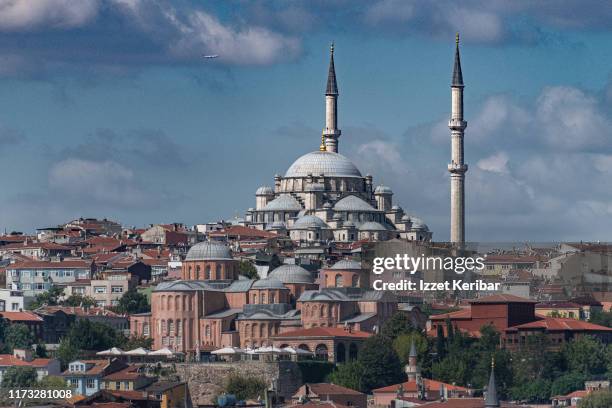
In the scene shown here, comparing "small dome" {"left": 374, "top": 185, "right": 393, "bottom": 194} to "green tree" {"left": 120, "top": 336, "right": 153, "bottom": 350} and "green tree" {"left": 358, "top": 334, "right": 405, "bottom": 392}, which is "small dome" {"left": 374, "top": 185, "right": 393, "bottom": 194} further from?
"green tree" {"left": 358, "top": 334, "right": 405, "bottom": 392}

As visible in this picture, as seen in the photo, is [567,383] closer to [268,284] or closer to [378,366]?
[378,366]

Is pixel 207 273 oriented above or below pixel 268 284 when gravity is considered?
above

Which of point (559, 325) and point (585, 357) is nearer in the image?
point (585, 357)

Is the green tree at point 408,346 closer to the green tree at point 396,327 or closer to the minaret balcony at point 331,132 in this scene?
the green tree at point 396,327

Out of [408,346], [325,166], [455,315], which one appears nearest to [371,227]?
[325,166]

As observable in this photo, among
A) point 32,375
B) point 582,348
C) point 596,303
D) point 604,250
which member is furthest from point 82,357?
point 604,250

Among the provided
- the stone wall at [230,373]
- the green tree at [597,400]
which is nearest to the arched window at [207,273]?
the stone wall at [230,373]

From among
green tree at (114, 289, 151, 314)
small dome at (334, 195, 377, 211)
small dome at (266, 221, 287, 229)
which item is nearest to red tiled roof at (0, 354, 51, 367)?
green tree at (114, 289, 151, 314)

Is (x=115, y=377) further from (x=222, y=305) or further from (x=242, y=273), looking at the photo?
(x=242, y=273)
